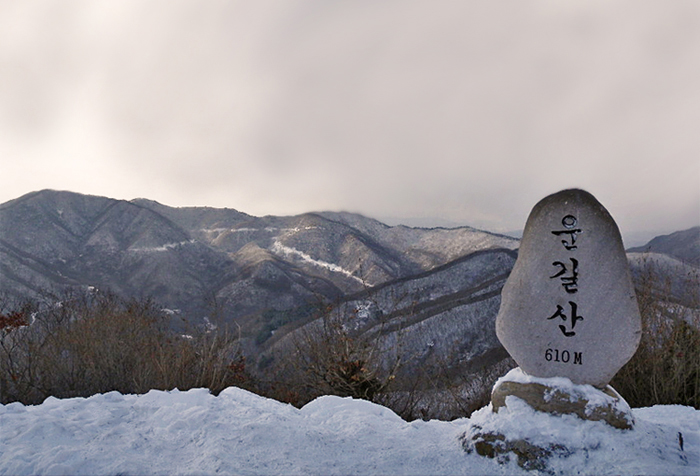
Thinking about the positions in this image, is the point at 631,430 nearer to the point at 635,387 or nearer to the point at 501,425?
the point at 501,425

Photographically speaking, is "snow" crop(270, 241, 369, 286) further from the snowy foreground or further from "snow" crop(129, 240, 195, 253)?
the snowy foreground

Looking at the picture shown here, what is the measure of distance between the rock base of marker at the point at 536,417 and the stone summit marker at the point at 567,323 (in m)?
0.01

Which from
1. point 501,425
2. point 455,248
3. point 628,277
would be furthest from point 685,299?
point 455,248

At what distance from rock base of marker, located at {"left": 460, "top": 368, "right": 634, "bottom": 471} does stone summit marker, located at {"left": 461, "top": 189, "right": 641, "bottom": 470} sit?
0.04 ft

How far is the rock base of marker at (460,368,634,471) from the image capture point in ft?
15.3

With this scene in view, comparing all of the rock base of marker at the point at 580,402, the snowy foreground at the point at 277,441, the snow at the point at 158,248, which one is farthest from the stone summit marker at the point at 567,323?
the snow at the point at 158,248

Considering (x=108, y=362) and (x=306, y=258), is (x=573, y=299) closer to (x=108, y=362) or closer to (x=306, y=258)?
(x=108, y=362)

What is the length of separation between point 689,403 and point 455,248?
102644mm

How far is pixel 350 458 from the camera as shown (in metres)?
4.79

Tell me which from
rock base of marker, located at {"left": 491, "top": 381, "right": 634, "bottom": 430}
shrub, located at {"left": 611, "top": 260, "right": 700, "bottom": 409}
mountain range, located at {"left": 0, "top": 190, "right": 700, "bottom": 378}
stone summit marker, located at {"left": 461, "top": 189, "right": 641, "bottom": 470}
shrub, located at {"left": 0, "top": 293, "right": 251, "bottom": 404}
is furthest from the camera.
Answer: mountain range, located at {"left": 0, "top": 190, "right": 700, "bottom": 378}

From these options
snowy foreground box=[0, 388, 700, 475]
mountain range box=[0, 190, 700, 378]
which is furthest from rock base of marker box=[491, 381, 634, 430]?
mountain range box=[0, 190, 700, 378]

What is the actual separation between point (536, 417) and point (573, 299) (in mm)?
1425

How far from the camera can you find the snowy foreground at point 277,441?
14.4 feet

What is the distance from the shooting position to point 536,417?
16.4ft
